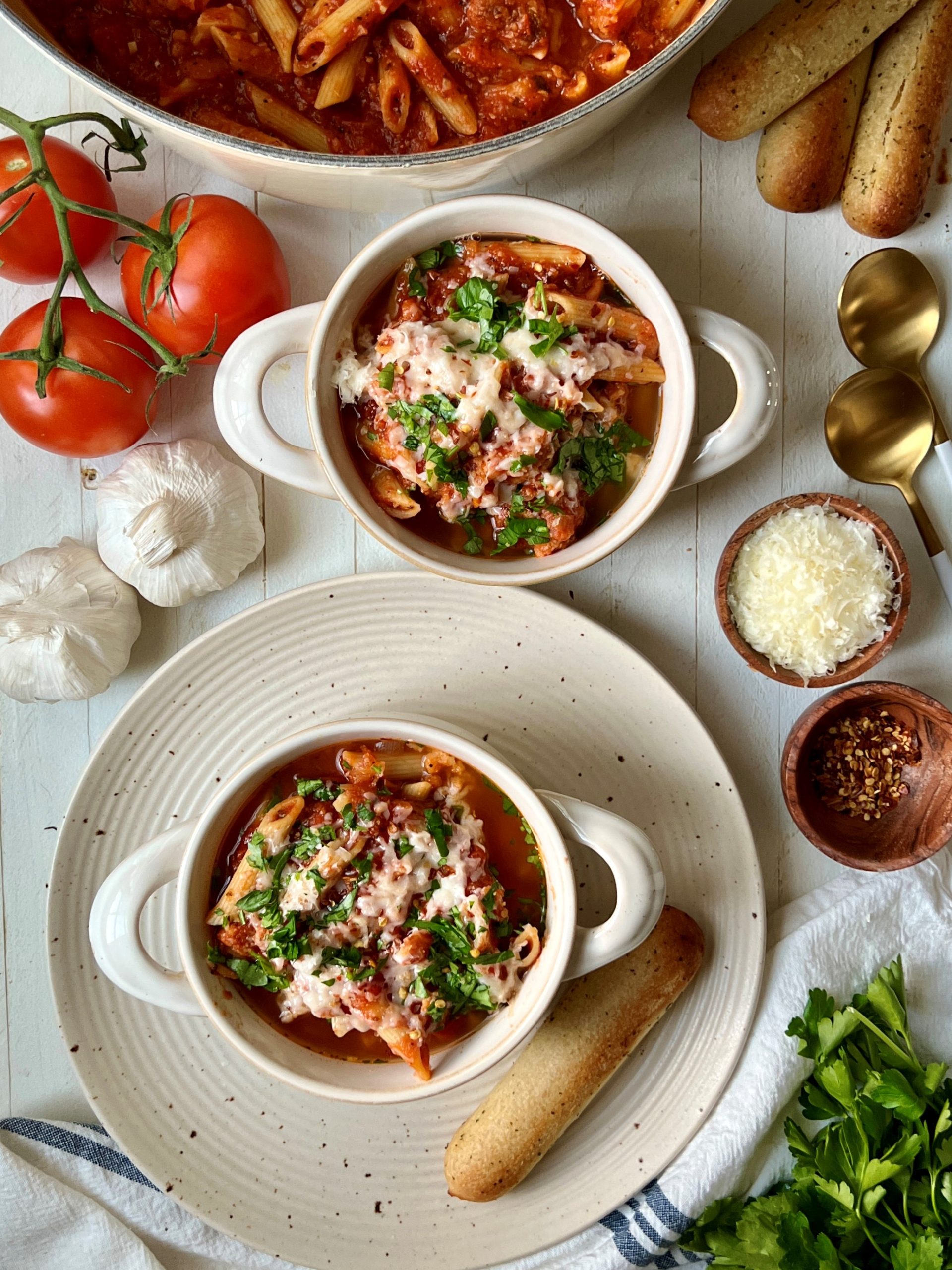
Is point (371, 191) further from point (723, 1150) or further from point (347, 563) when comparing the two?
point (723, 1150)

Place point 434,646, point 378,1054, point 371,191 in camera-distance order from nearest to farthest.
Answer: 1. point 371,191
2. point 378,1054
3. point 434,646

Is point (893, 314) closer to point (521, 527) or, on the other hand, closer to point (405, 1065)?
point (521, 527)

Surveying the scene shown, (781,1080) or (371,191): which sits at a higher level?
(371,191)

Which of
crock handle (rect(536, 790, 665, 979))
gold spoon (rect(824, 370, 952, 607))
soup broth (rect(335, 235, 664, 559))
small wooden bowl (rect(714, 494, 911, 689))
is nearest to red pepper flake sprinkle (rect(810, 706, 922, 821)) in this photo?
small wooden bowl (rect(714, 494, 911, 689))

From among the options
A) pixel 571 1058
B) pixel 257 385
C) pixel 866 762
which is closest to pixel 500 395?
pixel 257 385

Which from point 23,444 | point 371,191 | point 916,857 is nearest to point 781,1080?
point 916,857

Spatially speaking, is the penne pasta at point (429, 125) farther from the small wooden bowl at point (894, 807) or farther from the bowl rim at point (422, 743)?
the small wooden bowl at point (894, 807)

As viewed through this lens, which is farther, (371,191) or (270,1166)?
(270,1166)
